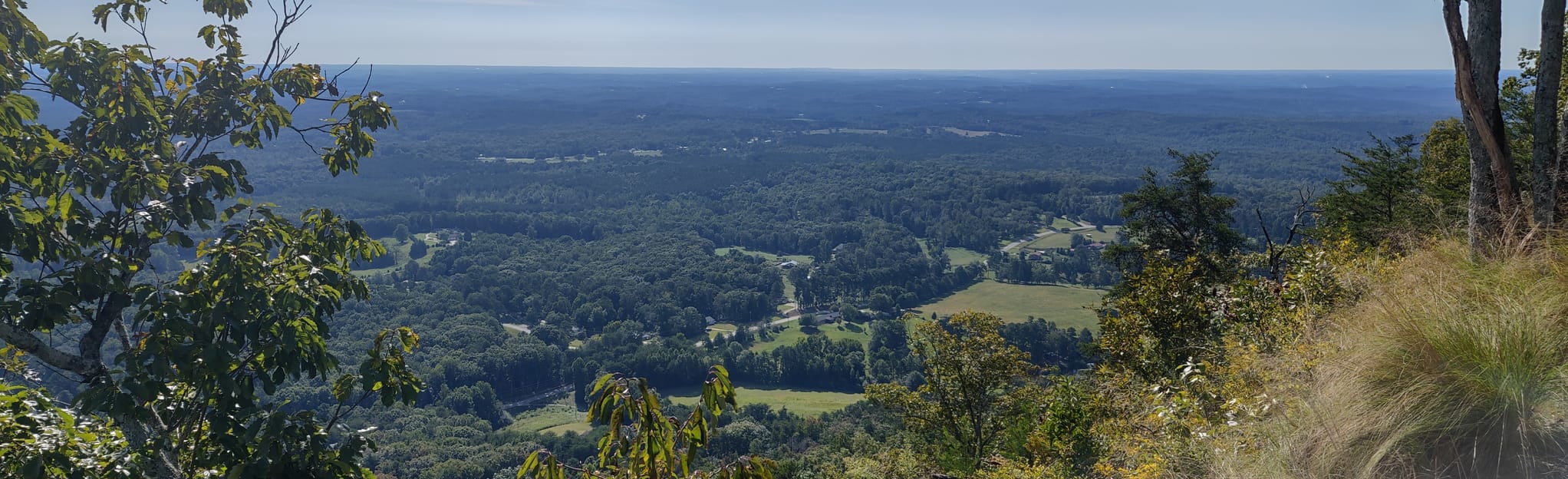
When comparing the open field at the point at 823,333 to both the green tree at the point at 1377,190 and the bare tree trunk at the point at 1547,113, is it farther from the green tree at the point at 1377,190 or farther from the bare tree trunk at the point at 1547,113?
the bare tree trunk at the point at 1547,113

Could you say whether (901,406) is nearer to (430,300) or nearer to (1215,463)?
(1215,463)

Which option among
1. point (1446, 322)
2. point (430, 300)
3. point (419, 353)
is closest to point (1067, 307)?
point (419, 353)

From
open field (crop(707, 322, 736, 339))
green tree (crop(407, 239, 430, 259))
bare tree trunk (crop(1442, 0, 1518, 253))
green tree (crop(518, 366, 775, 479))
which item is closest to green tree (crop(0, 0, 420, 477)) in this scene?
green tree (crop(518, 366, 775, 479))

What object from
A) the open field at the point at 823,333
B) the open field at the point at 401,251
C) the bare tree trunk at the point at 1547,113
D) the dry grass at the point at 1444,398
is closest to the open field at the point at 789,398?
the open field at the point at 823,333

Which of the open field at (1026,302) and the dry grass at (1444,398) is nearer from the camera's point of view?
the dry grass at (1444,398)

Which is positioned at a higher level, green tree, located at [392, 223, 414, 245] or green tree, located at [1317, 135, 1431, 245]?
green tree, located at [1317, 135, 1431, 245]

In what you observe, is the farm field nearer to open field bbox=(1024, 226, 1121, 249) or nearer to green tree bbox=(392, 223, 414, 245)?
open field bbox=(1024, 226, 1121, 249)
